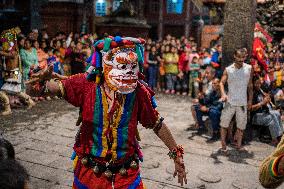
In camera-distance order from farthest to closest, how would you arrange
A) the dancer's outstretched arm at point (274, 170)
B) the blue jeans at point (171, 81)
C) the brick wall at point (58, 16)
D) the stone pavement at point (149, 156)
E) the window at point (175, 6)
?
1. the window at point (175, 6)
2. the brick wall at point (58, 16)
3. the blue jeans at point (171, 81)
4. the stone pavement at point (149, 156)
5. the dancer's outstretched arm at point (274, 170)

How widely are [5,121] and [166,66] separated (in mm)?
6401

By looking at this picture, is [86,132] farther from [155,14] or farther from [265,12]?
[155,14]

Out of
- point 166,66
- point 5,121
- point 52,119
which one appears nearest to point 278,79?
point 166,66

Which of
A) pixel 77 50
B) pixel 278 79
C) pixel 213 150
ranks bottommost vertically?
pixel 213 150

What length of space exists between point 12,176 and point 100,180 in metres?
1.28

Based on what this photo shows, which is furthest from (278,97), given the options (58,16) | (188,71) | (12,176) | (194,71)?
(58,16)

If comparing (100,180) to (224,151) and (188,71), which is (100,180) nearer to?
(224,151)

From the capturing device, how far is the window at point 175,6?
116 feet

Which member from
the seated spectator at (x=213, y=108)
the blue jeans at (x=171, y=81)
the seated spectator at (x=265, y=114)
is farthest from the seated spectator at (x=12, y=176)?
the blue jeans at (x=171, y=81)

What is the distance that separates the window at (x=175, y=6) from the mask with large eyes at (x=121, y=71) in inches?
1323

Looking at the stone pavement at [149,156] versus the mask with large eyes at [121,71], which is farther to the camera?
the stone pavement at [149,156]

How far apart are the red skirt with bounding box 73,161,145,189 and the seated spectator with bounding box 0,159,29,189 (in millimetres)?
1184

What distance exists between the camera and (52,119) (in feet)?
26.6

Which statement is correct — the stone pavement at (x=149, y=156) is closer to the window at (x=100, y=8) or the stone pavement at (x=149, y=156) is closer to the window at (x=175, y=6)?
the window at (x=100, y=8)
